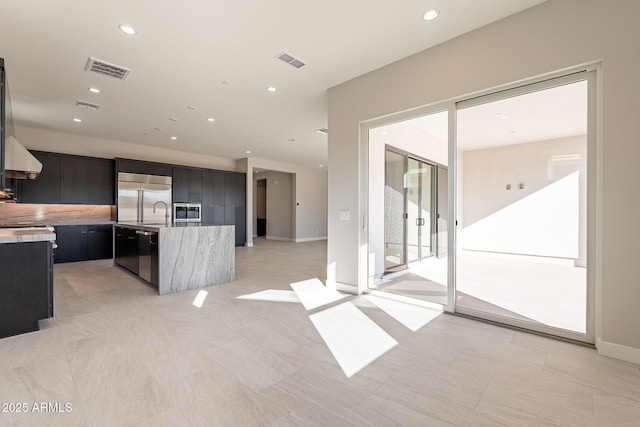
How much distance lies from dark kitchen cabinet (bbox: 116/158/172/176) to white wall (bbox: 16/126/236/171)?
64 cm

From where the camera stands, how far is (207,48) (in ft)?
11.1

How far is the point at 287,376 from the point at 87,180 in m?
7.34

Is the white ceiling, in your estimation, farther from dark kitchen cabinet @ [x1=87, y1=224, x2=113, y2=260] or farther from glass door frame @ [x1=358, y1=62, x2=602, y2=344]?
dark kitchen cabinet @ [x1=87, y1=224, x2=113, y2=260]

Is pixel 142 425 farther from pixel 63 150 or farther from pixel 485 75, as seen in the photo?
pixel 63 150

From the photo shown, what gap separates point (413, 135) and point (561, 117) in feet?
5.40

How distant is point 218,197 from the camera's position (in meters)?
9.23

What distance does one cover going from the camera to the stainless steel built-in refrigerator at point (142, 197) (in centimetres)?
714

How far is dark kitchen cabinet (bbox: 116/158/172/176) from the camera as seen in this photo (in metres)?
7.16

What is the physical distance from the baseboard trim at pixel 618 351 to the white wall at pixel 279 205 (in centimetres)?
975

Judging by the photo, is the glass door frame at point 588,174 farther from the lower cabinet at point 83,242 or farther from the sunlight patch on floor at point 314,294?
the lower cabinet at point 83,242

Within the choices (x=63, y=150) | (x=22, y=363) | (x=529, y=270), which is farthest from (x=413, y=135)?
(x=63, y=150)

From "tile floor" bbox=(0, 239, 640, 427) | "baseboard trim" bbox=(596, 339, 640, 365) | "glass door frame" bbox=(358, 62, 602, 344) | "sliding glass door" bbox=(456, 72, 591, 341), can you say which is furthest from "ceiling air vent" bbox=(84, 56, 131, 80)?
"baseboard trim" bbox=(596, 339, 640, 365)

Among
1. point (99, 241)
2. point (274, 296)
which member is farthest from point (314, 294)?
point (99, 241)

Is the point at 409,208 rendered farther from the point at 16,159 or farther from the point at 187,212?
the point at 187,212
